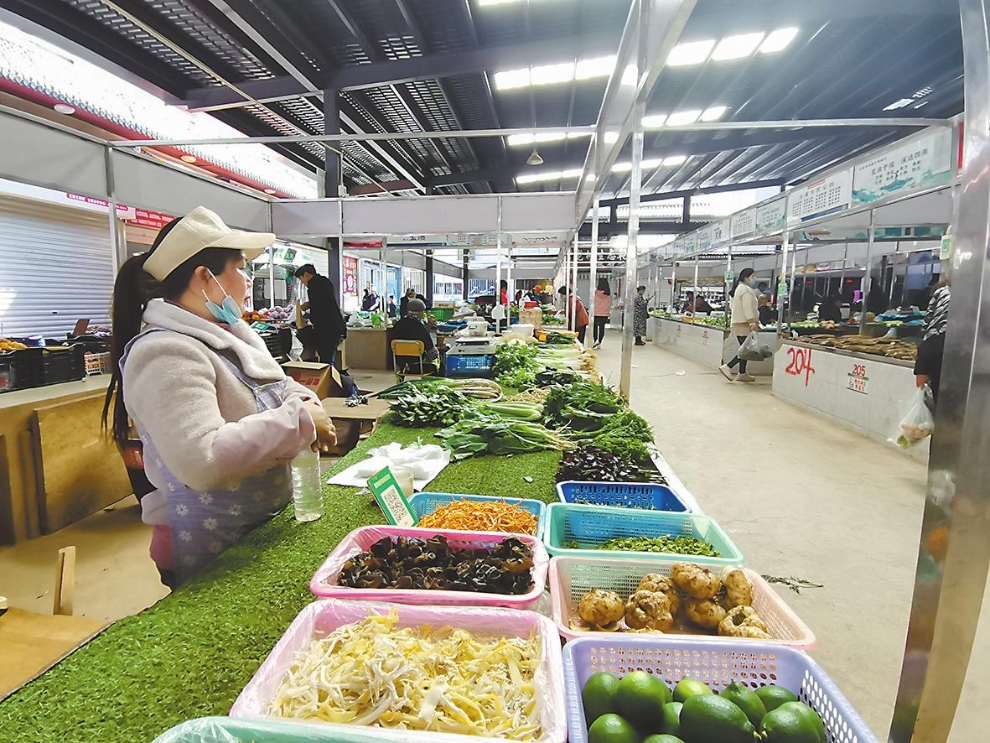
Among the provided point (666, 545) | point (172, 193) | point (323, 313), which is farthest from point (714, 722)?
point (323, 313)

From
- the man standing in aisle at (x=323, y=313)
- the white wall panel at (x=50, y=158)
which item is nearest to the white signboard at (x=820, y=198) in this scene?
the man standing in aisle at (x=323, y=313)

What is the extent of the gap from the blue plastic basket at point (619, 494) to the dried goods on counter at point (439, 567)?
75 centimetres

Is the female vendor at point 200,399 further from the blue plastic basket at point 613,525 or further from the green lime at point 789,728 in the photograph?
the green lime at point 789,728

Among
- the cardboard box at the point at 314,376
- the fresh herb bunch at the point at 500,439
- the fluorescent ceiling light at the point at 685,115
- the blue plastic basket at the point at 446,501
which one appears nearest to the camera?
the blue plastic basket at the point at 446,501

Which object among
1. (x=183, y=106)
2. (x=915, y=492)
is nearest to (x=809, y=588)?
(x=915, y=492)

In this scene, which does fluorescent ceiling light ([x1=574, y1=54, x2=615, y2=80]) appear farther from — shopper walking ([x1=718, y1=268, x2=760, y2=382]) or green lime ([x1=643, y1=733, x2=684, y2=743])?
green lime ([x1=643, y1=733, x2=684, y2=743])

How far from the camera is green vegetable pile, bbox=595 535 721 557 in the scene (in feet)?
5.62

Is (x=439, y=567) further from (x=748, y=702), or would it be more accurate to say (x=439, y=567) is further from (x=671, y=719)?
(x=748, y=702)

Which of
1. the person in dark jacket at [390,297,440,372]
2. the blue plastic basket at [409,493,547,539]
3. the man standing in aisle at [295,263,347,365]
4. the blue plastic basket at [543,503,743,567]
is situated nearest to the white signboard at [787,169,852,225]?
the person in dark jacket at [390,297,440,372]

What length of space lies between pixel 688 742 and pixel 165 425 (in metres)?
1.44

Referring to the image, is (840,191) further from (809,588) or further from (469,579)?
(469,579)

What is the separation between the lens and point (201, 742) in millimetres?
834

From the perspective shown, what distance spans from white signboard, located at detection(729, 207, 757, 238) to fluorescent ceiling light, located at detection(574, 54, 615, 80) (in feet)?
12.0

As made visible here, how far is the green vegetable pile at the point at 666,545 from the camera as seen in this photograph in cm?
171
